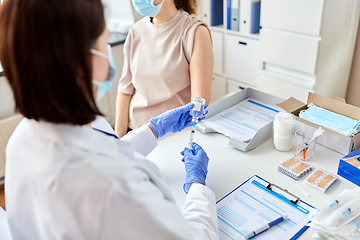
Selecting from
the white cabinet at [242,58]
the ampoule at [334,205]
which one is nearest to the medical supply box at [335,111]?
the ampoule at [334,205]

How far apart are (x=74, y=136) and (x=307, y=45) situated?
1.68m

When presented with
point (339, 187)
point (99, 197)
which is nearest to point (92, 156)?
point (99, 197)

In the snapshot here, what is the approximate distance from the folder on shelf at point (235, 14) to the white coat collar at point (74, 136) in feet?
6.64

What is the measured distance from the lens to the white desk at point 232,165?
0.94 m

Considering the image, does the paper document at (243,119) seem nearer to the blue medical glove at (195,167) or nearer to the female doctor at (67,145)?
the blue medical glove at (195,167)

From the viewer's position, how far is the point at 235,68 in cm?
260

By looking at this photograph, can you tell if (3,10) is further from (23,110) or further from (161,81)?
(161,81)

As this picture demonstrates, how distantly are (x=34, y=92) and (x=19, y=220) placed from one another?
293mm

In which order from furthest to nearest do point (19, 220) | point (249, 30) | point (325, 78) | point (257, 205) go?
point (249, 30), point (325, 78), point (257, 205), point (19, 220)

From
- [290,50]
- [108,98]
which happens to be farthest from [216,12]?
[108,98]

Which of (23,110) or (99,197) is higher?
(23,110)

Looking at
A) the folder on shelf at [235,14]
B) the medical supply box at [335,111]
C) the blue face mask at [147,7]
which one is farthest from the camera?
the folder on shelf at [235,14]

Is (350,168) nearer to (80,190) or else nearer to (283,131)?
(283,131)

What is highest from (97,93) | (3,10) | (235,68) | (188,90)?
(3,10)
